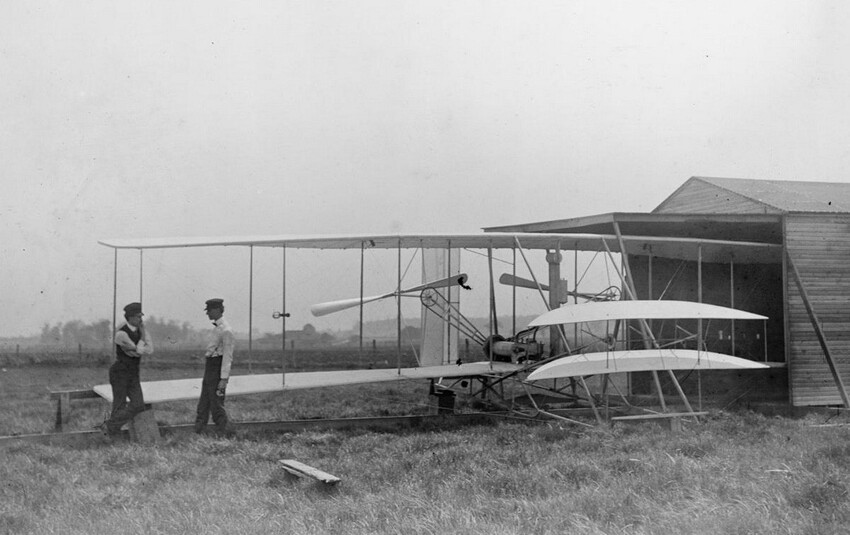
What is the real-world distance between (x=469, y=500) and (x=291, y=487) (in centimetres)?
174

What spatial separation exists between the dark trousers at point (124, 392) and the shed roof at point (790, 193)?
11.9 metres

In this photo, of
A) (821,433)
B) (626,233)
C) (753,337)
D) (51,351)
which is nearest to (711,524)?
(821,433)

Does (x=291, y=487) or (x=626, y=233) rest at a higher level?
(x=626, y=233)

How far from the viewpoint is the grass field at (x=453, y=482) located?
6156mm

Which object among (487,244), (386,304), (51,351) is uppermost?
(487,244)

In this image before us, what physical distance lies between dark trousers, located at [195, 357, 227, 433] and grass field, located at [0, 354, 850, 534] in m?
0.39

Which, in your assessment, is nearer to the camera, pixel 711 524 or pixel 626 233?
pixel 711 524

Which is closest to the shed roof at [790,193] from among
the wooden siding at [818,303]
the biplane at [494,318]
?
the wooden siding at [818,303]

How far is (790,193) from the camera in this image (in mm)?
18844

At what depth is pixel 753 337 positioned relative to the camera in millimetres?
19344

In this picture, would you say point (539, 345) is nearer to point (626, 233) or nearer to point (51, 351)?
point (626, 233)

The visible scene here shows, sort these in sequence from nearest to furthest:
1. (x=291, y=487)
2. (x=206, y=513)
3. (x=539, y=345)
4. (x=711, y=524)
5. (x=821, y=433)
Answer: (x=711, y=524)
(x=206, y=513)
(x=291, y=487)
(x=821, y=433)
(x=539, y=345)

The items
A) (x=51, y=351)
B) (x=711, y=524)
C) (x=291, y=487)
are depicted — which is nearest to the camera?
(x=711, y=524)

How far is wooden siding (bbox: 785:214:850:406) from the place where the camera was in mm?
15062
